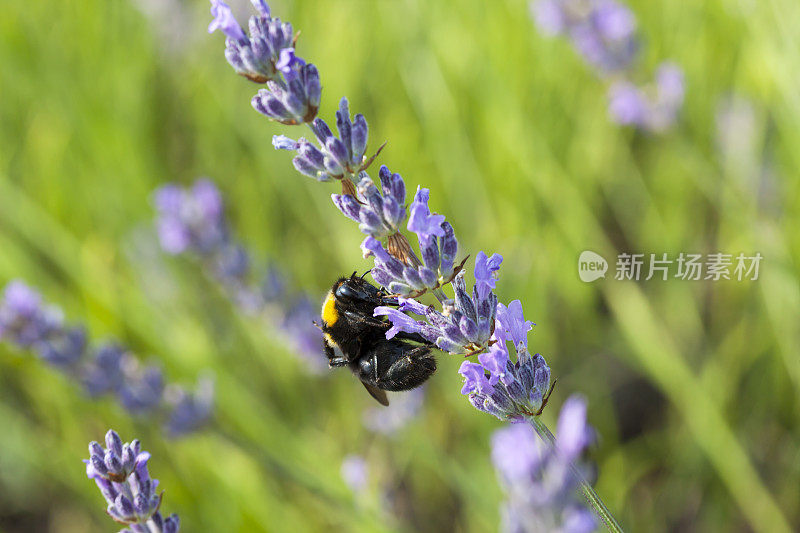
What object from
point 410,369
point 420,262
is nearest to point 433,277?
point 420,262

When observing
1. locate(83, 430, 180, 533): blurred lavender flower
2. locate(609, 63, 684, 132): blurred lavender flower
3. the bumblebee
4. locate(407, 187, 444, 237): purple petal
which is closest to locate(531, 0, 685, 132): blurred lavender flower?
locate(609, 63, 684, 132): blurred lavender flower

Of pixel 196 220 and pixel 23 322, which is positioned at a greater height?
pixel 196 220

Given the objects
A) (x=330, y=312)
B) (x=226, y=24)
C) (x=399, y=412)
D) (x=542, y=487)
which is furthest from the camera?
(x=399, y=412)

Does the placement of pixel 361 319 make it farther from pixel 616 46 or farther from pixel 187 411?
pixel 616 46

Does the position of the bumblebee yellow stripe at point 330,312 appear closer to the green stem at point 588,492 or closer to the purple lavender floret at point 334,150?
the purple lavender floret at point 334,150

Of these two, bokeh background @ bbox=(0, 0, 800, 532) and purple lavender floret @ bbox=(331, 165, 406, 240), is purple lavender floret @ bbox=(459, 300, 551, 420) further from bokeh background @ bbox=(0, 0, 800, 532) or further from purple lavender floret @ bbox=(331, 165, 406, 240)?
bokeh background @ bbox=(0, 0, 800, 532)

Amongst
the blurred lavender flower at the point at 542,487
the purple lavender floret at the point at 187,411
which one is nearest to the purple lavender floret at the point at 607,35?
the blurred lavender flower at the point at 542,487

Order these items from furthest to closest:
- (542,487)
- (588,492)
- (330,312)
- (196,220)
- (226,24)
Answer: (196,220)
(542,487)
(330,312)
(226,24)
(588,492)
